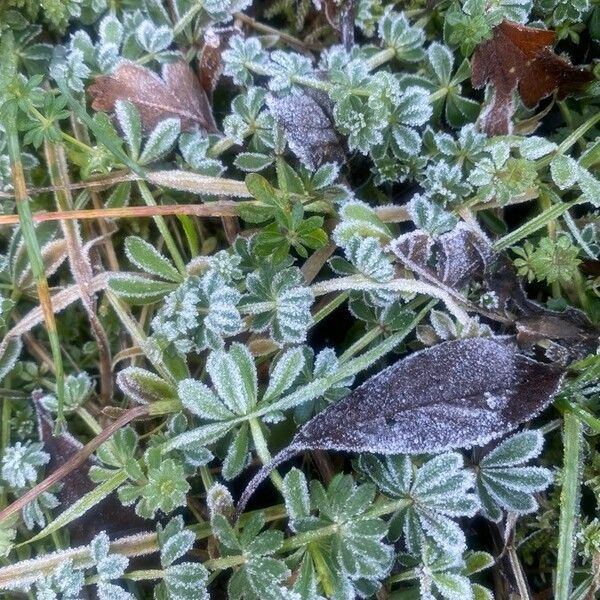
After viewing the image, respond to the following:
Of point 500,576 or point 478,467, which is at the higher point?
point 478,467

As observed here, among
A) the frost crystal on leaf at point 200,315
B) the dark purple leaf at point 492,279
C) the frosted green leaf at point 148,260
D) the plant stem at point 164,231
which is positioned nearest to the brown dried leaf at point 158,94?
the plant stem at point 164,231

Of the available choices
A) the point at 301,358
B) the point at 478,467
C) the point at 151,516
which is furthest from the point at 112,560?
the point at 478,467

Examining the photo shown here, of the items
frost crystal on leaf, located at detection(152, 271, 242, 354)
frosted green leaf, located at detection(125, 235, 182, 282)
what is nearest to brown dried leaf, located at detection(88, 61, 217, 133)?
frosted green leaf, located at detection(125, 235, 182, 282)

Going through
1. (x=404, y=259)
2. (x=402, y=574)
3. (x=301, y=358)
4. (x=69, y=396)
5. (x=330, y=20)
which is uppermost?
(x=330, y=20)

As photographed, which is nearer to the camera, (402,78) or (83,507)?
(83,507)

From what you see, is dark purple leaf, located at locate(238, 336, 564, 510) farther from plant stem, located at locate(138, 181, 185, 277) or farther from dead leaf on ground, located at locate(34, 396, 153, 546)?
plant stem, located at locate(138, 181, 185, 277)

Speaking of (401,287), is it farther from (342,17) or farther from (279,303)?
(342,17)

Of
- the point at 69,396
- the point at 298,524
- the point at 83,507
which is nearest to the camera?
the point at 298,524

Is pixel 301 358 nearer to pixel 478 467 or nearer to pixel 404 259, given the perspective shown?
Answer: pixel 404 259
